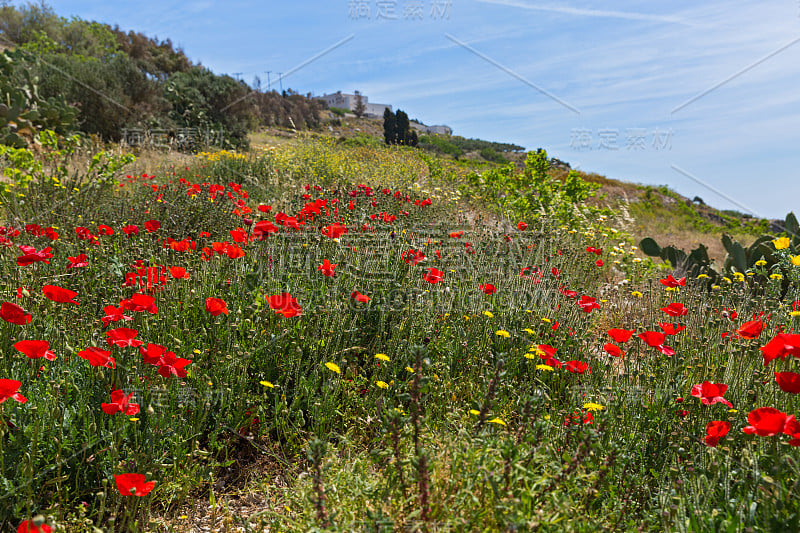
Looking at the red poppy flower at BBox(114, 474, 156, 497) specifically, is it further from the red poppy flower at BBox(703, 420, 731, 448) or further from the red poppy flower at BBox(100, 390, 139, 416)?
the red poppy flower at BBox(703, 420, 731, 448)

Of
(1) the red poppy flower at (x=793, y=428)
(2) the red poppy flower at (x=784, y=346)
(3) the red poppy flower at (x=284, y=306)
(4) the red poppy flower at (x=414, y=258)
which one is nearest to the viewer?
(1) the red poppy flower at (x=793, y=428)

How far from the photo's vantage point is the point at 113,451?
1.72m

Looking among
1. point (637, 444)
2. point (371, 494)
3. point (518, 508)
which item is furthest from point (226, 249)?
point (637, 444)

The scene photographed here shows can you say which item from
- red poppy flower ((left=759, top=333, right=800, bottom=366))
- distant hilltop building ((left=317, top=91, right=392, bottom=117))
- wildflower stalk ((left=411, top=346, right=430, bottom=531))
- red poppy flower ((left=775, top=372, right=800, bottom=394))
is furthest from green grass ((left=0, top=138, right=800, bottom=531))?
distant hilltop building ((left=317, top=91, right=392, bottom=117))

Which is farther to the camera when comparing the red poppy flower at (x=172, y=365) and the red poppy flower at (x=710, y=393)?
the red poppy flower at (x=710, y=393)

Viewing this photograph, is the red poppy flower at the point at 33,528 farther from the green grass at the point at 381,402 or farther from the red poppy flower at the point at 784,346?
the red poppy flower at the point at 784,346

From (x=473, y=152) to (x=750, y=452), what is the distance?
950 inches

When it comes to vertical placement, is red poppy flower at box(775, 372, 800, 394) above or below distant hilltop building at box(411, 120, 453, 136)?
below

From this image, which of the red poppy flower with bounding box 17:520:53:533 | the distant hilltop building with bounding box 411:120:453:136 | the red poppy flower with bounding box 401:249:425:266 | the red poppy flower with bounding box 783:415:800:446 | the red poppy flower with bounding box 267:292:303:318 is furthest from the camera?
the distant hilltop building with bounding box 411:120:453:136

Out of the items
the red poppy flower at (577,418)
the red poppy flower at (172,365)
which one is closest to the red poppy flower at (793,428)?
the red poppy flower at (577,418)

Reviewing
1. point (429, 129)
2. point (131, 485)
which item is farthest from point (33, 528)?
point (429, 129)

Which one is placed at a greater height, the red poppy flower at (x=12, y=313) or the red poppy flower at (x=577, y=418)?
the red poppy flower at (x=12, y=313)

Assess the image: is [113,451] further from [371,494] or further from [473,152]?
[473,152]

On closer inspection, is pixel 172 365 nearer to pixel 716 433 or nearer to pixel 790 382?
pixel 716 433
